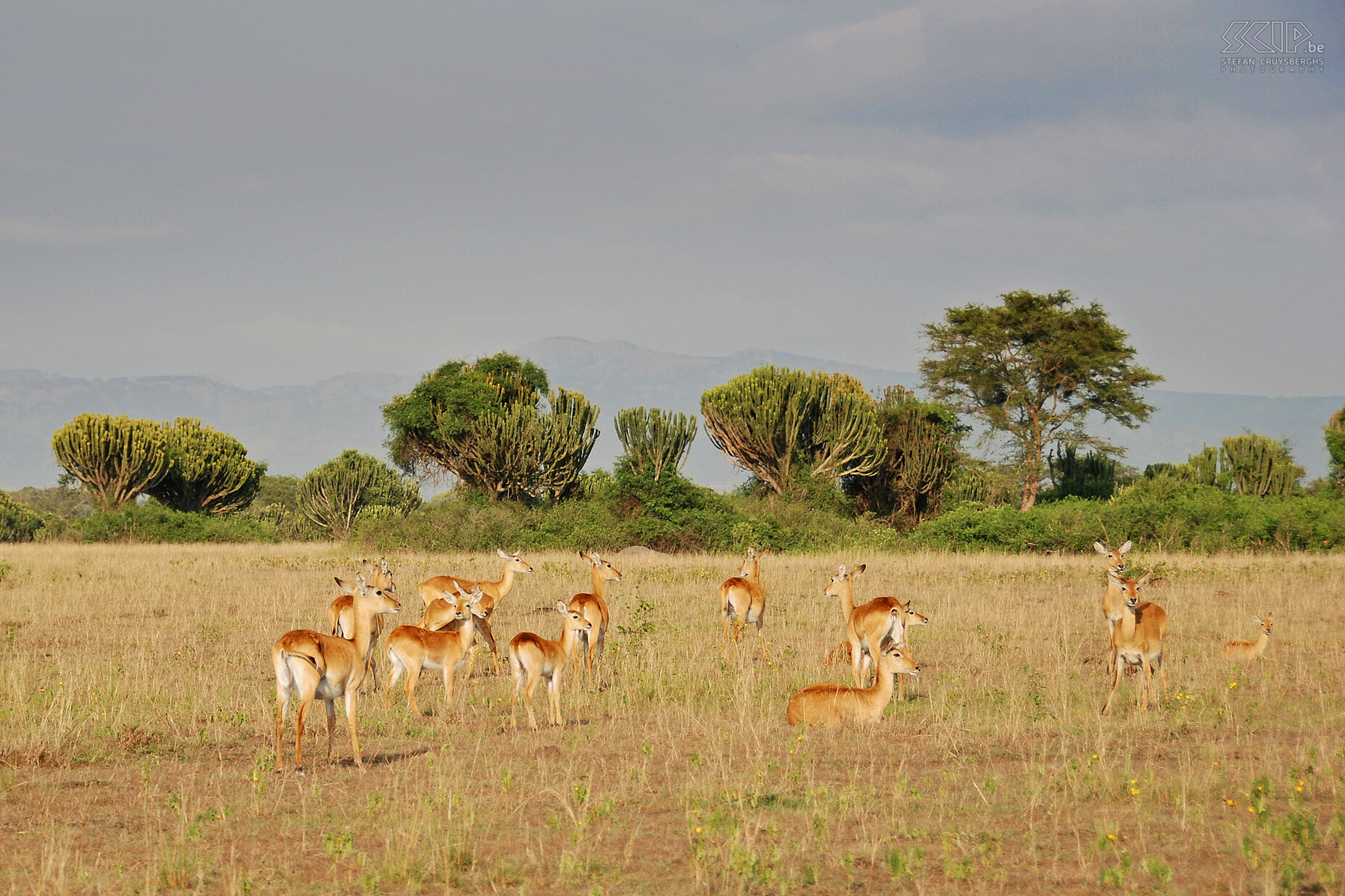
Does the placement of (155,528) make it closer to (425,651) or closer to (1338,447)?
(425,651)

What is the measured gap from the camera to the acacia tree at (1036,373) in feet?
151

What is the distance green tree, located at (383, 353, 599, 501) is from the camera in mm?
41281

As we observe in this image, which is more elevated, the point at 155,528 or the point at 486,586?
the point at 155,528

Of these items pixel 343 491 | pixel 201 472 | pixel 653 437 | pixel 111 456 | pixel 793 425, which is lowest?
pixel 343 491

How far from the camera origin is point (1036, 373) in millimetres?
47438

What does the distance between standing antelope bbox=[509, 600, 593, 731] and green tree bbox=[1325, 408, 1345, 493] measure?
52.0 meters

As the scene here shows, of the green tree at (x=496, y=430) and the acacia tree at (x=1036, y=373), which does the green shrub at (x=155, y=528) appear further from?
the acacia tree at (x=1036, y=373)

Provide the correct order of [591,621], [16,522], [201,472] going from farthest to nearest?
[16,522]
[201,472]
[591,621]

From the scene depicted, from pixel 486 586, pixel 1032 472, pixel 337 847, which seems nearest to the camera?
pixel 337 847

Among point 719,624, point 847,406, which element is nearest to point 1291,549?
point 847,406

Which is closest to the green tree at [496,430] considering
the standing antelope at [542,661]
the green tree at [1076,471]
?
the green tree at [1076,471]

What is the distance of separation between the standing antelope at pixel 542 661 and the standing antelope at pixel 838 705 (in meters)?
2.22

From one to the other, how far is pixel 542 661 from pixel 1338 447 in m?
55.0

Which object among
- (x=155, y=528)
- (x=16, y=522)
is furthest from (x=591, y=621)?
(x=16, y=522)
